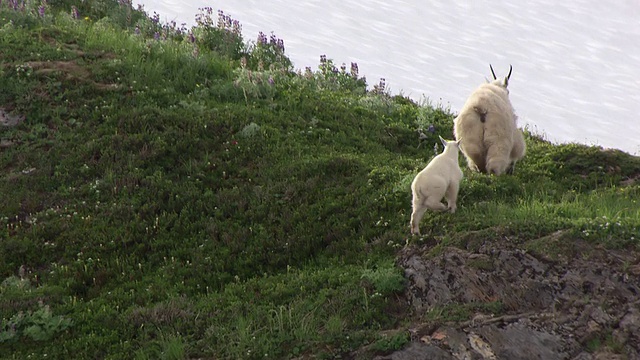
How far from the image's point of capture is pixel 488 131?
37.8 feet

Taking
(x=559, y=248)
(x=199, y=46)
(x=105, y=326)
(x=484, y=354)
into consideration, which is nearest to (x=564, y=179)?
(x=559, y=248)

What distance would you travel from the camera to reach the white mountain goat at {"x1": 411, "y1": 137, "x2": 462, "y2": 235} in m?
9.16

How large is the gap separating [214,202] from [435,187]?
382cm

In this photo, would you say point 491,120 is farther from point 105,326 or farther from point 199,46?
point 199,46

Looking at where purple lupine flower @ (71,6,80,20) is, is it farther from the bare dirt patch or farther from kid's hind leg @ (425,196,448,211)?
the bare dirt patch

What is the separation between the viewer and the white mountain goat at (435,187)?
9.16 meters

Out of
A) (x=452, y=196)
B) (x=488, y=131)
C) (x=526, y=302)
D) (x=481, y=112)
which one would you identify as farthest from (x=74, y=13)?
(x=526, y=302)

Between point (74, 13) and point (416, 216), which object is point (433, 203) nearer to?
point (416, 216)

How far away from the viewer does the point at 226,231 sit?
10766 millimetres

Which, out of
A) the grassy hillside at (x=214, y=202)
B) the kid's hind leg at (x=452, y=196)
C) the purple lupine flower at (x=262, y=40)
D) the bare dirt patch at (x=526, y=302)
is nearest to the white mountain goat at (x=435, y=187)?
the kid's hind leg at (x=452, y=196)

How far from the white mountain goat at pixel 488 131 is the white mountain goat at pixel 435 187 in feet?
6.04

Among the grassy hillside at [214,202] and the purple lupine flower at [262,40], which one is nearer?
the grassy hillside at [214,202]

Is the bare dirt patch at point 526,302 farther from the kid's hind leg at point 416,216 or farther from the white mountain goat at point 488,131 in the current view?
the white mountain goat at point 488,131

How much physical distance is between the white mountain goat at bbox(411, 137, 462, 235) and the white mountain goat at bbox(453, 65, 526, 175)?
1.84 metres
